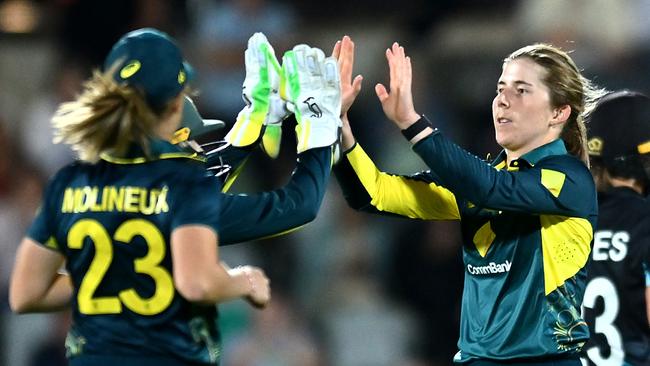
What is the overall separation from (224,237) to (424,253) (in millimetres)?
3621

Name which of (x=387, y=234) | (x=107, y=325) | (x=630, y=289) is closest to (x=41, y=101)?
(x=387, y=234)

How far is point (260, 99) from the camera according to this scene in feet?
9.62

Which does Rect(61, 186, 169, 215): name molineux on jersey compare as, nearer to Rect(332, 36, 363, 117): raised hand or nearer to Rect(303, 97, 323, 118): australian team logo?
Rect(303, 97, 323, 118): australian team logo

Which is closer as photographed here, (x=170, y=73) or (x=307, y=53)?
(x=170, y=73)

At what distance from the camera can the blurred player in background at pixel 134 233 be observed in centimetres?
217

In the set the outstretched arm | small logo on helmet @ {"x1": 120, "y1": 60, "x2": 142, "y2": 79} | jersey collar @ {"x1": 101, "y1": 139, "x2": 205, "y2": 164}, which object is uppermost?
small logo on helmet @ {"x1": 120, "y1": 60, "x2": 142, "y2": 79}

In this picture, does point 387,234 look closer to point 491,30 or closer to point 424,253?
point 424,253

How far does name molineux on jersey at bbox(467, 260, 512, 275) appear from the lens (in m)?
2.79

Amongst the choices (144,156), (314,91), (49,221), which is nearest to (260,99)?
(314,91)

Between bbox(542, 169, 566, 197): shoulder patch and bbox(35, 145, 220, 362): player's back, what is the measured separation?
0.95 metres

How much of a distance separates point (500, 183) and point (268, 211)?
0.66 meters

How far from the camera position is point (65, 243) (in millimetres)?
2242

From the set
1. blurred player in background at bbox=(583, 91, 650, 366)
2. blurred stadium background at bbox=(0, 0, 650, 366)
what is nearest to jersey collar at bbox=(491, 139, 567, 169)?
blurred player in background at bbox=(583, 91, 650, 366)

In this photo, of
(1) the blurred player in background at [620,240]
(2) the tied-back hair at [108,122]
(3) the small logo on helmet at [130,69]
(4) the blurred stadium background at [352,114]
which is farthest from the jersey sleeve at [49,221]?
(4) the blurred stadium background at [352,114]
